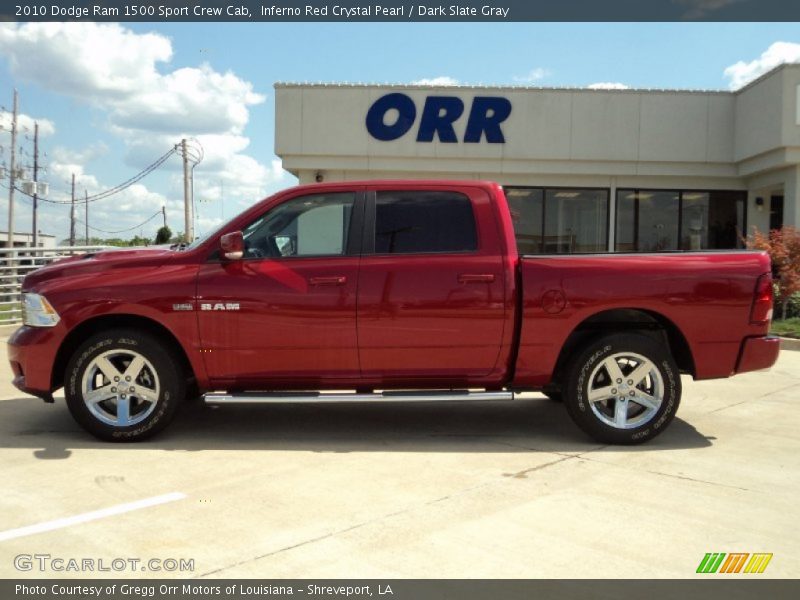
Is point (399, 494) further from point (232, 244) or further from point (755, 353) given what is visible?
point (755, 353)

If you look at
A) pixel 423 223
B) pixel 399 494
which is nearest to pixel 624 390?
pixel 423 223

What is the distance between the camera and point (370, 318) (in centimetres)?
563

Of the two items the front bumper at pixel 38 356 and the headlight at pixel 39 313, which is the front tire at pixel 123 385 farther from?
the headlight at pixel 39 313

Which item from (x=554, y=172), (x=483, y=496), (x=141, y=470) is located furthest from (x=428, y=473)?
(x=554, y=172)

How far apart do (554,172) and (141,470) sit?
15.5 metres

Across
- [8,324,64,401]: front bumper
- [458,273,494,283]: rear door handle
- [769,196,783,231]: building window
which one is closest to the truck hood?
[8,324,64,401]: front bumper

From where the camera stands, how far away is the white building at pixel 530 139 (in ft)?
61.1

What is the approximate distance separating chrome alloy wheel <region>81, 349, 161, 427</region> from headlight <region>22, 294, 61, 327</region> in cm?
42

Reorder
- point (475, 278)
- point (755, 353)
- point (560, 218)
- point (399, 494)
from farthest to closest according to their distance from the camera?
point (560, 218), point (755, 353), point (475, 278), point (399, 494)

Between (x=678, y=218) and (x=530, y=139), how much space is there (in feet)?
13.9

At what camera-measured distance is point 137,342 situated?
5.61 m

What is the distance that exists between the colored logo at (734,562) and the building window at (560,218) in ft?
51.0

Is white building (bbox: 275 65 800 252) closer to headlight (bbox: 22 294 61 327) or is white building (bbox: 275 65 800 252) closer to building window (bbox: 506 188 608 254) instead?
building window (bbox: 506 188 608 254)

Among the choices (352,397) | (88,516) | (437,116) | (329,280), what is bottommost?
(88,516)
